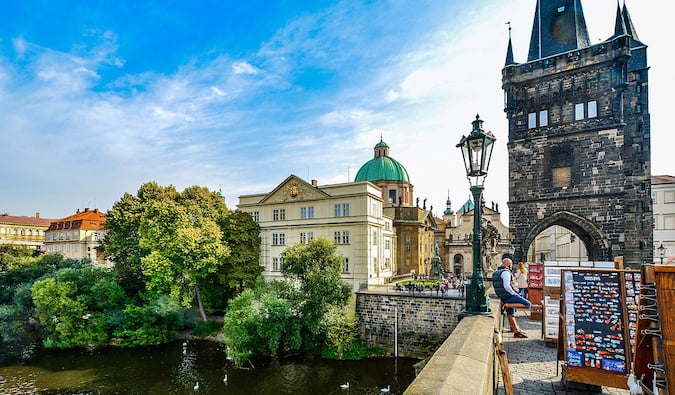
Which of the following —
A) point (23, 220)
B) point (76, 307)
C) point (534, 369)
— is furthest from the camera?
point (23, 220)

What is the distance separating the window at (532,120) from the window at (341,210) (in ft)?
47.3

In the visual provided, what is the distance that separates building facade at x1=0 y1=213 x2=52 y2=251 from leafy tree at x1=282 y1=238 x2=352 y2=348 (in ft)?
201

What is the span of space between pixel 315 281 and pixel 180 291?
13074 mm

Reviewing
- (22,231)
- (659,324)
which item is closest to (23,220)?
(22,231)

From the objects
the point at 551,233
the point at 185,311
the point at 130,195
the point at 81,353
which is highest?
the point at 130,195

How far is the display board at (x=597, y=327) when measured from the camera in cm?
446

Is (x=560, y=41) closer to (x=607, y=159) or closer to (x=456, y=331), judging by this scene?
(x=607, y=159)

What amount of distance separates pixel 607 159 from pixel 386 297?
52.6 ft

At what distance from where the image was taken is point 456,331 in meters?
4.80

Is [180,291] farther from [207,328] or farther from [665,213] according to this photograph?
[665,213]

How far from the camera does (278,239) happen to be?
1323 inches

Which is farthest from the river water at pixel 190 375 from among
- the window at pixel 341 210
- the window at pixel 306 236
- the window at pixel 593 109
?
the window at pixel 593 109

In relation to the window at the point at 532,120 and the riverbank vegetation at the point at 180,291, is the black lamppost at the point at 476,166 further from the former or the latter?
the window at the point at 532,120

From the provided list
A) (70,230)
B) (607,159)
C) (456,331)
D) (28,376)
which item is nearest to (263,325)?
(28,376)
